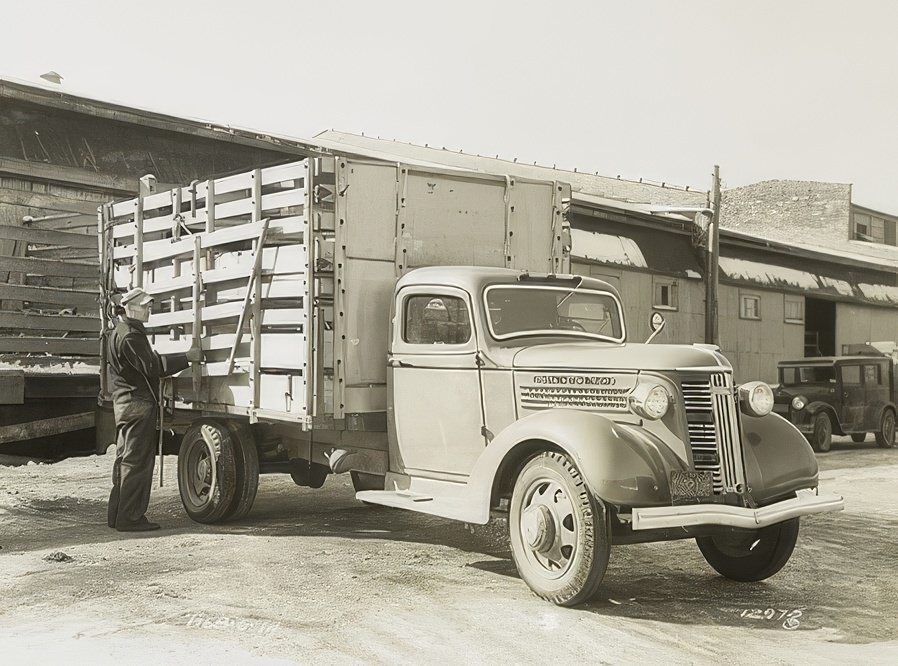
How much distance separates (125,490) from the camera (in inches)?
318

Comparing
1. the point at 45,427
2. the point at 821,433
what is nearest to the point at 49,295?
the point at 45,427

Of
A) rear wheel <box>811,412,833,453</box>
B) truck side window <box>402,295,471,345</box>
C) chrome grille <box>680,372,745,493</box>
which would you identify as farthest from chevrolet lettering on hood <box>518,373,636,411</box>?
rear wheel <box>811,412,833,453</box>

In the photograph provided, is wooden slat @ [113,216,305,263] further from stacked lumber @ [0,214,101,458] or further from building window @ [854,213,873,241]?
building window @ [854,213,873,241]

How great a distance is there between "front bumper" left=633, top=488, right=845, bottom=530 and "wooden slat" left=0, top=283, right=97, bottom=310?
6.57 metres

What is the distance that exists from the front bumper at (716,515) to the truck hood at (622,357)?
2.84 feet

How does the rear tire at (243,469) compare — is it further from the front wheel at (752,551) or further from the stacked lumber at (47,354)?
the front wheel at (752,551)

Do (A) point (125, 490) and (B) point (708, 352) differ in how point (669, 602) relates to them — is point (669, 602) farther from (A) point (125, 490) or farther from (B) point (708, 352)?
(A) point (125, 490)

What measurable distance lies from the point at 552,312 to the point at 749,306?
1780 cm

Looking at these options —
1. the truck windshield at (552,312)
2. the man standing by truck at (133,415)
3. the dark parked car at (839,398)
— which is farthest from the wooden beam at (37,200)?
the dark parked car at (839,398)

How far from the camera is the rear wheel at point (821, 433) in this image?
56.2 feet

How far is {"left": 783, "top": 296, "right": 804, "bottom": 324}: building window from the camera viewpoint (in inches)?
980

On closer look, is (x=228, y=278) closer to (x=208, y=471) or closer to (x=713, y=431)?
(x=208, y=471)

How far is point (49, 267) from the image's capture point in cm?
970

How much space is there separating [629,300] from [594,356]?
13.6m
